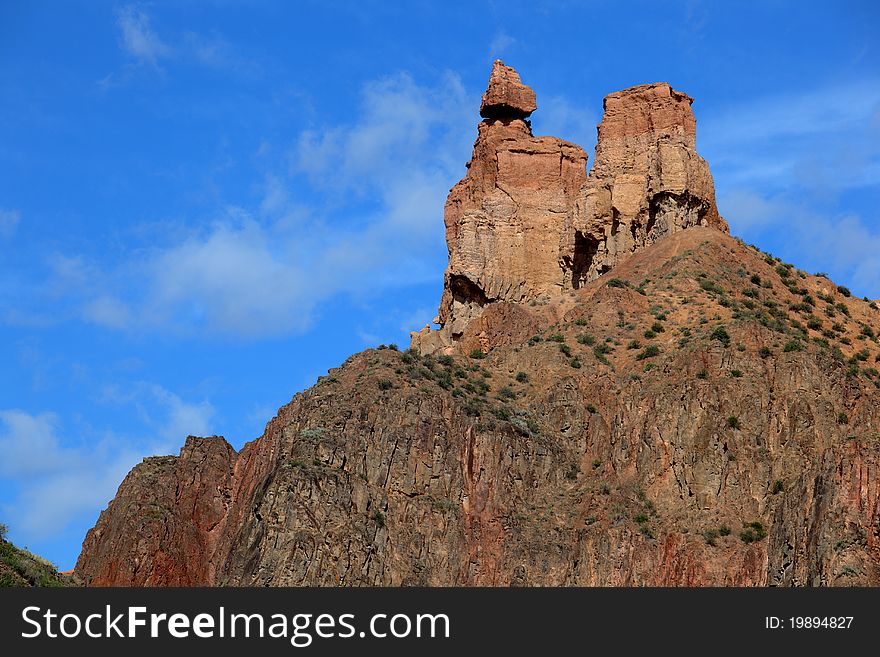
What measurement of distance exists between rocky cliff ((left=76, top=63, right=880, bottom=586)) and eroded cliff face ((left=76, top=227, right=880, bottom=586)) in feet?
0.37

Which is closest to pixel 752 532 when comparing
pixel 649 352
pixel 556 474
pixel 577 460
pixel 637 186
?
pixel 556 474

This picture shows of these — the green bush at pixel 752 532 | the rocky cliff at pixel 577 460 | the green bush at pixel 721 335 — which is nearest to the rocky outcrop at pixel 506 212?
the rocky cliff at pixel 577 460

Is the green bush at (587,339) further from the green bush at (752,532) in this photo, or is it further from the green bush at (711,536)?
the green bush at (752,532)

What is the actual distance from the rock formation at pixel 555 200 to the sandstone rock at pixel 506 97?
0.07 metres

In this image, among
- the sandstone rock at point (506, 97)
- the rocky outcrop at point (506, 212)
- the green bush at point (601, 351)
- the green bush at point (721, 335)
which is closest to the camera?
the green bush at point (721, 335)

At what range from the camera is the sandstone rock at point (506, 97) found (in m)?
125

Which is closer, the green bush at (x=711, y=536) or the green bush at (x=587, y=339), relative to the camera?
the green bush at (x=711, y=536)

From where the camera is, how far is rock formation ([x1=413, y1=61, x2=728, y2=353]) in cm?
11206

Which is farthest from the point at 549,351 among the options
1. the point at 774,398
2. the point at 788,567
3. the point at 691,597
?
the point at 691,597

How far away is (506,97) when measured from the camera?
125m

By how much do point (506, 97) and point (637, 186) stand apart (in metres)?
15.3

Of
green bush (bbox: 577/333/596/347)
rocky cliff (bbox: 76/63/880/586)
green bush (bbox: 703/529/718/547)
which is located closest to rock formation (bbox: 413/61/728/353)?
rocky cliff (bbox: 76/63/880/586)

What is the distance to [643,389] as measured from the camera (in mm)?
90938

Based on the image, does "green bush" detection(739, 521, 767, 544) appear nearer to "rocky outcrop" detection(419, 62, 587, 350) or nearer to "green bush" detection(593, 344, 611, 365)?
"green bush" detection(593, 344, 611, 365)
